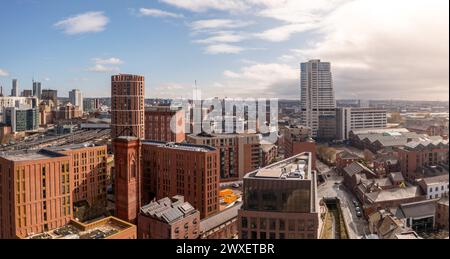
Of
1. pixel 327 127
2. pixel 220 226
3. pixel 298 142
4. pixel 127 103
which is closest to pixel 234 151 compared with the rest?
pixel 298 142

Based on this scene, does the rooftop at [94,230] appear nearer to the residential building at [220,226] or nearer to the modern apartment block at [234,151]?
the residential building at [220,226]

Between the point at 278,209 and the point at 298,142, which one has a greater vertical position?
the point at 298,142

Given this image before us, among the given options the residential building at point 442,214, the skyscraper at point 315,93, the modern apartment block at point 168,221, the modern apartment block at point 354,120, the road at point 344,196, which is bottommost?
the road at point 344,196

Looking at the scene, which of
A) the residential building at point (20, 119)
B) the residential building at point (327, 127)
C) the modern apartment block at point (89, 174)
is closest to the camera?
the modern apartment block at point (89, 174)

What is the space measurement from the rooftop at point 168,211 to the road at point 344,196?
102 inches

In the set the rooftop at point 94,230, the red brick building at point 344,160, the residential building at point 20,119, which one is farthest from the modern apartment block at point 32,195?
the residential building at point 20,119

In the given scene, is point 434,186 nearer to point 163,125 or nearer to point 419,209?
point 419,209

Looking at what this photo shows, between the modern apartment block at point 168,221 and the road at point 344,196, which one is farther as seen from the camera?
the road at point 344,196

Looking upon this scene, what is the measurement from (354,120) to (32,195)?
13.7 meters

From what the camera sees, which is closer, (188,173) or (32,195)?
(32,195)

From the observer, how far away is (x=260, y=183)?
3.91 metres

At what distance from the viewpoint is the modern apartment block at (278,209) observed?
3.75 meters

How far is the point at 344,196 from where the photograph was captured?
8.36 meters
